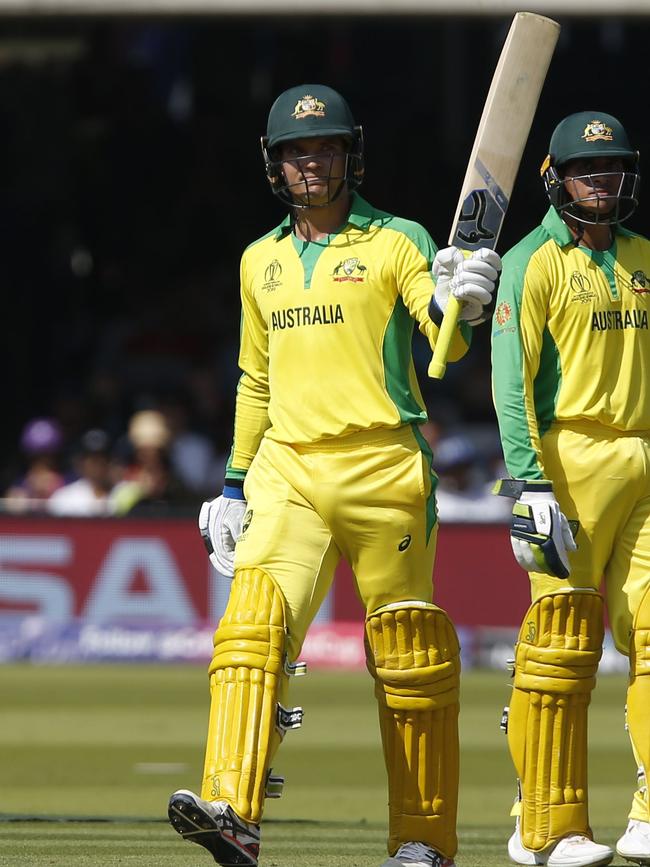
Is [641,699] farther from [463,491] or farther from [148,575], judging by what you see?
[463,491]

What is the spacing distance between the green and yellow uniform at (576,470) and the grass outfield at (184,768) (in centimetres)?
37

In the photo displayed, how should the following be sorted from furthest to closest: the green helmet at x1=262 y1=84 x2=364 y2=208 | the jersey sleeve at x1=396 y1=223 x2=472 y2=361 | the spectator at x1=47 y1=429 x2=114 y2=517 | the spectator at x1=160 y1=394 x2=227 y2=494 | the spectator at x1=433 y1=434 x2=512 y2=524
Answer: the spectator at x1=160 y1=394 x2=227 y2=494 < the spectator at x1=47 y1=429 x2=114 y2=517 < the spectator at x1=433 y1=434 x2=512 y2=524 < the green helmet at x1=262 y1=84 x2=364 y2=208 < the jersey sleeve at x1=396 y1=223 x2=472 y2=361

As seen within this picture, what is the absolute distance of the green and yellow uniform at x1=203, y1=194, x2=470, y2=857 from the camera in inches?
170

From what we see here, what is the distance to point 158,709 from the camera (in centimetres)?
864

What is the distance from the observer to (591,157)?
4660 mm

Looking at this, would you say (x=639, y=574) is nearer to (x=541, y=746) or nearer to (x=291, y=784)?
(x=541, y=746)

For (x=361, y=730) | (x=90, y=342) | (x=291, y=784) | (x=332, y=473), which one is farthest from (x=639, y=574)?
(x=90, y=342)

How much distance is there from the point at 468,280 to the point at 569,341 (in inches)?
25.8

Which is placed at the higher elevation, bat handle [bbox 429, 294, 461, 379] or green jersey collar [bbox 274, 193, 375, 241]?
green jersey collar [bbox 274, 193, 375, 241]

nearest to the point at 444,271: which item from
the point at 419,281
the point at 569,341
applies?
the point at 419,281

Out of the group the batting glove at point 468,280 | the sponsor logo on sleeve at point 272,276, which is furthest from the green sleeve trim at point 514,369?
the sponsor logo on sleeve at point 272,276

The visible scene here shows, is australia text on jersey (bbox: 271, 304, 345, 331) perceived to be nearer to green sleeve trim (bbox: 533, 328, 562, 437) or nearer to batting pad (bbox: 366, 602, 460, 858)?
green sleeve trim (bbox: 533, 328, 562, 437)

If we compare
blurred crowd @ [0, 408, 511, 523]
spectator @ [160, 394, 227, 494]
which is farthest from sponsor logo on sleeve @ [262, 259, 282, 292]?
spectator @ [160, 394, 227, 494]

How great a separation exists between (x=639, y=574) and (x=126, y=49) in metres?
11.3
